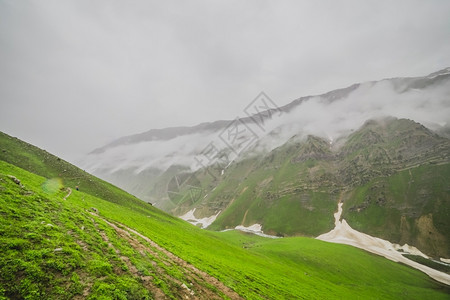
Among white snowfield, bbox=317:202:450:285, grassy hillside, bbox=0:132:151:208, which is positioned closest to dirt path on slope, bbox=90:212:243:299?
grassy hillside, bbox=0:132:151:208

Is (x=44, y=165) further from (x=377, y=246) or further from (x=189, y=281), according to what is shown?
(x=377, y=246)

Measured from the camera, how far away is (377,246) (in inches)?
6526

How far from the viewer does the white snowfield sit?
125 meters

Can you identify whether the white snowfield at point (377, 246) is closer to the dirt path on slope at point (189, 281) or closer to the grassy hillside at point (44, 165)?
the dirt path on slope at point (189, 281)

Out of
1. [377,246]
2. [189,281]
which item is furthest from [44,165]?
[377,246]

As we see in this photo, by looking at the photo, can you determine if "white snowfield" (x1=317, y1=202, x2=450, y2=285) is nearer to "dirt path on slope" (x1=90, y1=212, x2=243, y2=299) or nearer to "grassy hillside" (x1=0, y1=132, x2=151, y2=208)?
"dirt path on slope" (x1=90, y1=212, x2=243, y2=299)

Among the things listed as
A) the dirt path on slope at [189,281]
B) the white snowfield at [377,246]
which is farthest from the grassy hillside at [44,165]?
the white snowfield at [377,246]

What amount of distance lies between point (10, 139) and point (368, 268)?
149008 millimetres

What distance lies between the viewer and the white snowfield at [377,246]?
4921 inches

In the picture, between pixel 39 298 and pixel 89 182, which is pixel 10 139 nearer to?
pixel 89 182

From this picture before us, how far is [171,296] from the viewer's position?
618 inches

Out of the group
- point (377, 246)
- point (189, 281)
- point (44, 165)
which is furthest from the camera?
point (377, 246)

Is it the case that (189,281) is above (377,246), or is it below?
above

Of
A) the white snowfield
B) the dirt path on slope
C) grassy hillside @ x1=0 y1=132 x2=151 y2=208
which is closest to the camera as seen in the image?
the dirt path on slope
